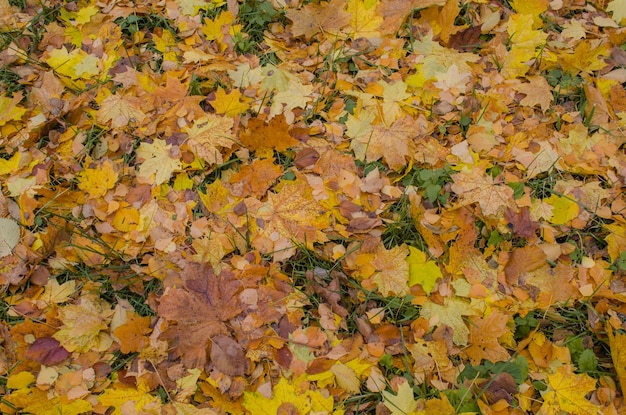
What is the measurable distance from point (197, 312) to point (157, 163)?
786 millimetres

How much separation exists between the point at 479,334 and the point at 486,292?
188 millimetres

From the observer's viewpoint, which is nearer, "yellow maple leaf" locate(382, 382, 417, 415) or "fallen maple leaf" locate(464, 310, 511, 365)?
"yellow maple leaf" locate(382, 382, 417, 415)

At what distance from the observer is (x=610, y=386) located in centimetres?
180

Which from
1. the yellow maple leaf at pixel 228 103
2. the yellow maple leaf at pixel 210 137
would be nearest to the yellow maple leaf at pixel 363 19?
the yellow maple leaf at pixel 228 103

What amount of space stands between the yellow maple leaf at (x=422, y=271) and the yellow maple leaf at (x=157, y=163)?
1.12 metres

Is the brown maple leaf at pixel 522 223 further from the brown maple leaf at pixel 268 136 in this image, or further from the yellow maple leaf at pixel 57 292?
the yellow maple leaf at pixel 57 292

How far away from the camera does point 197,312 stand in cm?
191

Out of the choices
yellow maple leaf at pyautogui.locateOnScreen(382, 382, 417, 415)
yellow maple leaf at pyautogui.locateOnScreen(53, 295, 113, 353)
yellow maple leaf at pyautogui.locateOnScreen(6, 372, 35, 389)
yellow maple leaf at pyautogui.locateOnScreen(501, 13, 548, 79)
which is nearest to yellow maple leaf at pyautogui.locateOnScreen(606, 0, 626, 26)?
yellow maple leaf at pyautogui.locateOnScreen(501, 13, 548, 79)

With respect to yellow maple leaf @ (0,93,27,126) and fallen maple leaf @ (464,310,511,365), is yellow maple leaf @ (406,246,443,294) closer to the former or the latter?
fallen maple leaf @ (464,310,511,365)

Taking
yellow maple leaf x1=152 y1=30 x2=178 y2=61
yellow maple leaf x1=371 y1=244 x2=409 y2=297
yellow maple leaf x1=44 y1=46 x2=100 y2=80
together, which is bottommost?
yellow maple leaf x1=371 y1=244 x2=409 y2=297

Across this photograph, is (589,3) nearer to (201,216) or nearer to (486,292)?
(486,292)

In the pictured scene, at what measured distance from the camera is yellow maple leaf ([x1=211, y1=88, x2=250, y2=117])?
2.45 meters

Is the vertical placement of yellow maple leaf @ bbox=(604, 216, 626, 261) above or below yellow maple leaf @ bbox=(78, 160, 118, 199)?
below

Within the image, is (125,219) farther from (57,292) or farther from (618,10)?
(618,10)
